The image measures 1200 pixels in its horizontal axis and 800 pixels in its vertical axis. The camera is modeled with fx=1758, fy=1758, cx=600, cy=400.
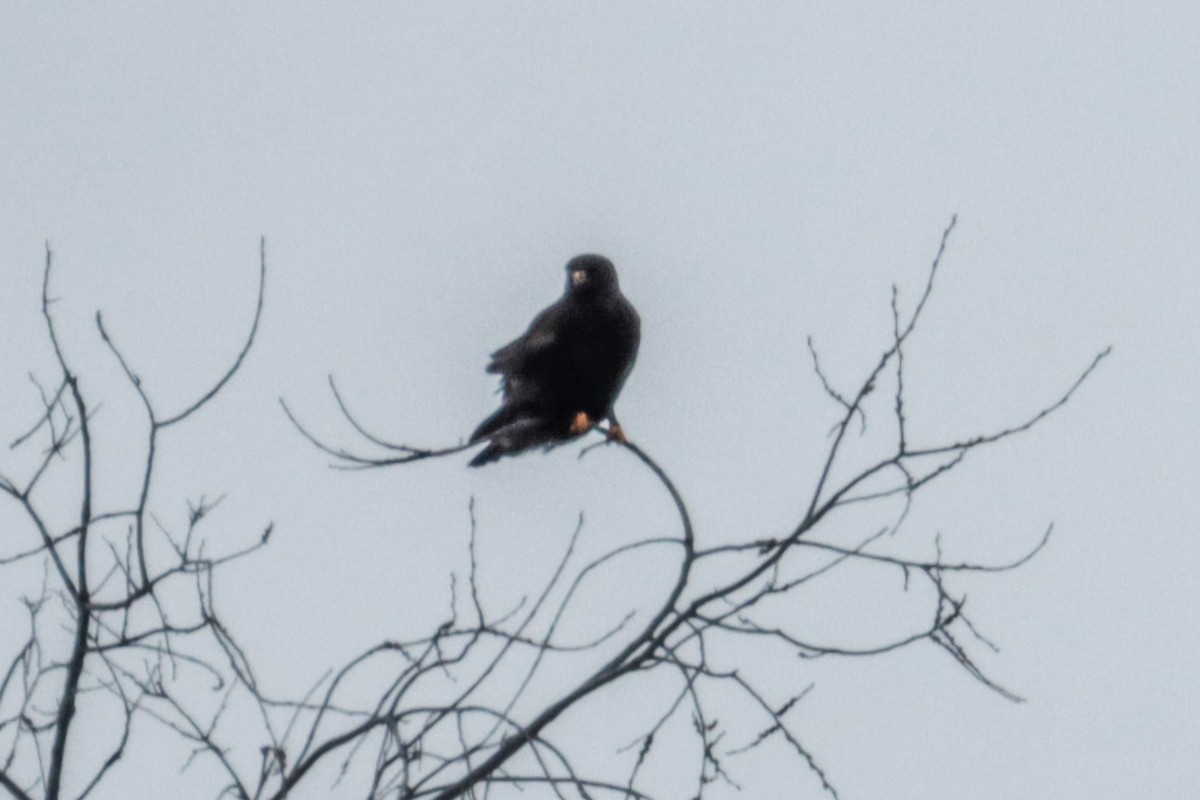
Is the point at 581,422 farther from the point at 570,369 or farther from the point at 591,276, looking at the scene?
the point at 591,276

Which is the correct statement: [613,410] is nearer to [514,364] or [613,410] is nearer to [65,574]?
[514,364]

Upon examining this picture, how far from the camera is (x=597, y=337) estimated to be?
6148 millimetres

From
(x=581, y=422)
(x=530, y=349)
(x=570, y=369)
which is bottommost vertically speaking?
(x=581, y=422)

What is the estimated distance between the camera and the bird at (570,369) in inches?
237

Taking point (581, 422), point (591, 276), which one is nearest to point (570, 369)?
point (581, 422)

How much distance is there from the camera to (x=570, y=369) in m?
6.08

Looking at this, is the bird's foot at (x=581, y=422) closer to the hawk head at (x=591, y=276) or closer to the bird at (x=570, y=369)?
the bird at (x=570, y=369)

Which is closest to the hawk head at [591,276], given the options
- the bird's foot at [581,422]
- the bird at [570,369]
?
the bird at [570,369]

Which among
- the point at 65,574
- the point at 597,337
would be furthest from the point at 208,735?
the point at 597,337

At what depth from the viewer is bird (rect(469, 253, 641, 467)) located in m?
6.02

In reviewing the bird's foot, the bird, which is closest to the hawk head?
the bird

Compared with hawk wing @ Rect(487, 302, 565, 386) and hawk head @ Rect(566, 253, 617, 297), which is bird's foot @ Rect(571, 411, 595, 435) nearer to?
hawk wing @ Rect(487, 302, 565, 386)

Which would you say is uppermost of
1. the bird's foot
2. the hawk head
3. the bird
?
the hawk head

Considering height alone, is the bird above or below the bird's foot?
above
